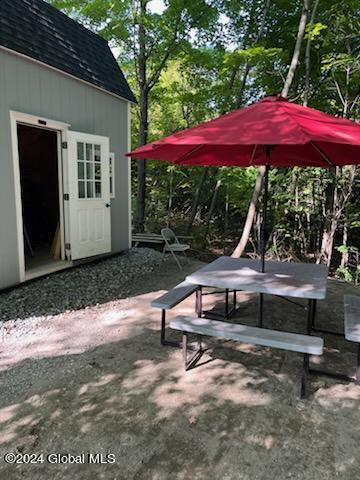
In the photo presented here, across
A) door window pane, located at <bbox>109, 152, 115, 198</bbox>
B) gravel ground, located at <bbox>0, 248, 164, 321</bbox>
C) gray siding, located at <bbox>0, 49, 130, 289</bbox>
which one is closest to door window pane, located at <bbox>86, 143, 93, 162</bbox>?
gray siding, located at <bbox>0, 49, 130, 289</bbox>

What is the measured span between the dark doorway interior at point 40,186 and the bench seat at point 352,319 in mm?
6207

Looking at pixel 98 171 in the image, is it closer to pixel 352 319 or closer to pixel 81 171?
pixel 81 171

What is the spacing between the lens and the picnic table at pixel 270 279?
2.82 metres

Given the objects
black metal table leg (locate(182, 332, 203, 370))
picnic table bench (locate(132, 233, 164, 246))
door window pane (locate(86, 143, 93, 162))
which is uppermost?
door window pane (locate(86, 143, 93, 162))

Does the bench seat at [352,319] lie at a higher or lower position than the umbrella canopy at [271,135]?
lower

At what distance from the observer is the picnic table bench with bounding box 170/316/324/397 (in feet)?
7.69

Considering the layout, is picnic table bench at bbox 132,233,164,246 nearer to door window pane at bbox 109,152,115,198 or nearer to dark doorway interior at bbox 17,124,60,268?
door window pane at bbox 109,152,115,198

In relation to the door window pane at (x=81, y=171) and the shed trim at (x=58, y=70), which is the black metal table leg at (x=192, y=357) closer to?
the door window pane at (x=81, y=171)

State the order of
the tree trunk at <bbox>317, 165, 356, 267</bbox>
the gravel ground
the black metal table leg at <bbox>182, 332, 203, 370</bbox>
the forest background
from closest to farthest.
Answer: the black metal table leg at <bbox>182, 332, 203, 370</bbox>, the gravel ground, the tree trunk at <bbox>317, 165, 356, 267</bbox>, the forest background

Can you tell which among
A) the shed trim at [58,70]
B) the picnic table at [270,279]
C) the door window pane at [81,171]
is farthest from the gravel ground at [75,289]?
the shed trim at [58,70]

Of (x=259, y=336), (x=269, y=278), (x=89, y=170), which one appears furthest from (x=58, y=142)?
(x=259, y=336)

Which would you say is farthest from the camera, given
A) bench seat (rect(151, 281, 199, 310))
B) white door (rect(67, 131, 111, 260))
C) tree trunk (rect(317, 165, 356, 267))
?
tree trunk (rect(317, 165, 356, 267))

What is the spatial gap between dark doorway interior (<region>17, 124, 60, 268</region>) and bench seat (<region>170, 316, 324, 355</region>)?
569cm

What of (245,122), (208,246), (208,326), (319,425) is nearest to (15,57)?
(245,122)
